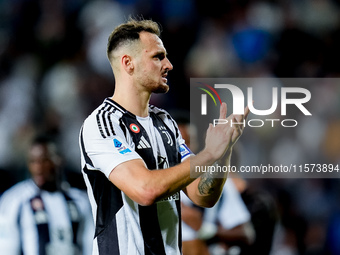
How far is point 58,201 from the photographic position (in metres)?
5.20

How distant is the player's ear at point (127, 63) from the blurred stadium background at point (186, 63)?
2.97 meters

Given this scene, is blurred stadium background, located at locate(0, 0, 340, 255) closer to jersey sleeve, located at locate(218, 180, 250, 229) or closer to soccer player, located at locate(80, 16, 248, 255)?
jersey sleeve, located at locate(218, 180, 250, 229)

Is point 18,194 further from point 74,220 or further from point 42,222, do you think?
point 74,220

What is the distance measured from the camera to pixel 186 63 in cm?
644

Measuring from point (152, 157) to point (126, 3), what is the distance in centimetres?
450

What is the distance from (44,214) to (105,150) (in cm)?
298

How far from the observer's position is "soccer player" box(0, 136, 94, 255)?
16.3 feet

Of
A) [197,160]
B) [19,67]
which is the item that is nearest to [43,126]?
[19,67]

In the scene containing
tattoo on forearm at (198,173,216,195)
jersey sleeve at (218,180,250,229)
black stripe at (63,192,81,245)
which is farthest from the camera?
black stripe at (63,192,81,245)

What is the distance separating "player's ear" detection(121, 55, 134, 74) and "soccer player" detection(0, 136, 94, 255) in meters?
2.73

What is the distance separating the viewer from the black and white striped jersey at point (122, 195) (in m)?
2.40

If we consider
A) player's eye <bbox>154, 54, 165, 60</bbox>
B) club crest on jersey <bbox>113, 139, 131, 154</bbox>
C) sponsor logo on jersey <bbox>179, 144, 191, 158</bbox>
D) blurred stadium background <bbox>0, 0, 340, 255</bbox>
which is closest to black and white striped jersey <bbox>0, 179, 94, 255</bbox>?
blurred stadium background <bbox>0, 0, 340, 255</bbox>

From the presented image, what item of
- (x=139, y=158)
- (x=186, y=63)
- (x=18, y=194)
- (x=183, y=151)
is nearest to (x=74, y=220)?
(x=18, y=194)

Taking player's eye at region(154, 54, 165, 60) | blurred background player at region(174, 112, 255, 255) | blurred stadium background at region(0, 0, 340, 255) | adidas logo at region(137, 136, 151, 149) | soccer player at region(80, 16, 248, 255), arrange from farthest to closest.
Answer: blurred stadium background at region(0, 0, 340, 255) → blurred background player at region(174, 112, 255, 255) → player's eye at region(154, 54, 165, 60) → adidas logo at region(137, 136, 151, 149) → soccer player at region(80, 16, 248, 255)
